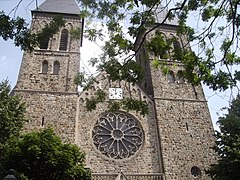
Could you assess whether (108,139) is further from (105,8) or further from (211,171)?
(105,8)

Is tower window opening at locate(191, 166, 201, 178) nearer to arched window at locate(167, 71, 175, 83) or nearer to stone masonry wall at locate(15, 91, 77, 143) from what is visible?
arched window at locate(167, 71, 175, 83)

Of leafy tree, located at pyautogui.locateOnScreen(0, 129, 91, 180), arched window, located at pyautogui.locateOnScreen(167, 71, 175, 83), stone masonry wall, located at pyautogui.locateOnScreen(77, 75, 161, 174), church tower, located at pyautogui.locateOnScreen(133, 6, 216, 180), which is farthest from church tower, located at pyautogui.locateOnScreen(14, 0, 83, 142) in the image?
arched window, located at pyautogui.locateOnScreen(167, 71, 175, 83)

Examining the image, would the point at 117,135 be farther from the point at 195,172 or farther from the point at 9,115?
the point at 9,115

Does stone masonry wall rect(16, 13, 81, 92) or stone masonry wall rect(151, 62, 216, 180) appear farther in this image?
stone masonry wall rect(16, 13, 81, 92)

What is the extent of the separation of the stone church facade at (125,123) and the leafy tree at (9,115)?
1752 mm

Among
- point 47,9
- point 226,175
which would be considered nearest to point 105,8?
point 226,175

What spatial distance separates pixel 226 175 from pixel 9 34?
10.1 metres

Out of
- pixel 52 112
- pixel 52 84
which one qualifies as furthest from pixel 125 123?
pixel 52 84

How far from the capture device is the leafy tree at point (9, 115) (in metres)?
13.6

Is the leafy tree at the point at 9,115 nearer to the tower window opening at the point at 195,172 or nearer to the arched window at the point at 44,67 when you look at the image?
the arched window at the point at 44,67

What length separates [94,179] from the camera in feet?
47.4

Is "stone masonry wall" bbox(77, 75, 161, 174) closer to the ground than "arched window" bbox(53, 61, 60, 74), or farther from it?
closer to the ground

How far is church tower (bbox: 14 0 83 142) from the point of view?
54.2ft

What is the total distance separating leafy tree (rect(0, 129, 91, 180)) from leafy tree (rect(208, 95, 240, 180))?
5.50 m
